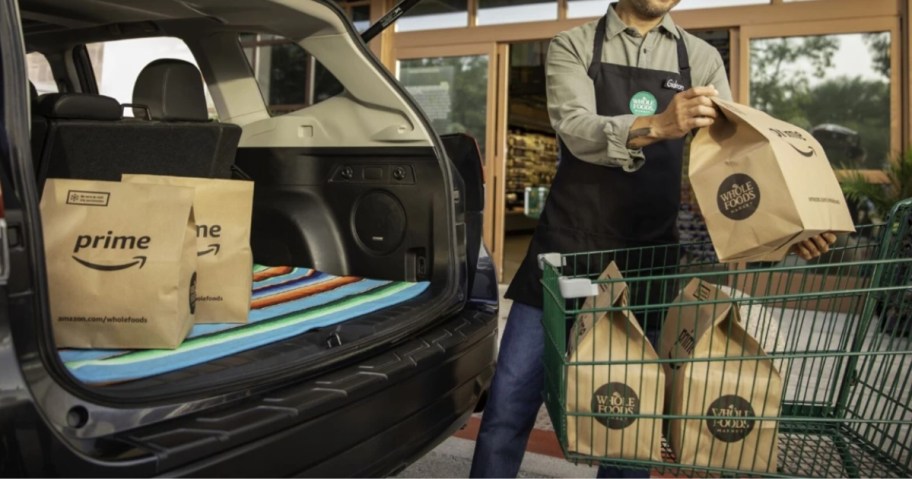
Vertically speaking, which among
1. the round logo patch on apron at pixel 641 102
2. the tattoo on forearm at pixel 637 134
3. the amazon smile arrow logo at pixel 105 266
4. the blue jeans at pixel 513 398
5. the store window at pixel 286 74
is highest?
the store window at pixel 286 74

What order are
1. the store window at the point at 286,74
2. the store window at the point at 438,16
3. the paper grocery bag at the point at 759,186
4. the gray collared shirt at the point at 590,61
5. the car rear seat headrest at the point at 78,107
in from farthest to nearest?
the store window at the point at 286,74 → the store window at the point at 438,16 → the car rear seat headrest at the point at 78,107 → the gray collared shirt at the point at 590,61 → the paper grocery bag at the point at 759,186

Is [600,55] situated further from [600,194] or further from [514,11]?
[514,11]

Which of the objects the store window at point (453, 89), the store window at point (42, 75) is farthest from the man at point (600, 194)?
the store window at point (453, 89)

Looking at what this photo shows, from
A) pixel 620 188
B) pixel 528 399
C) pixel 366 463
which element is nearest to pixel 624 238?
pixel 620 188

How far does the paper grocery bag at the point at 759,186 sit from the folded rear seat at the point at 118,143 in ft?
5.58

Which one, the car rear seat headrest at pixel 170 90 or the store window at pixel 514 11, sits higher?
the store window at pixel 514 11

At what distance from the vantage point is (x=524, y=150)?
43.3ft

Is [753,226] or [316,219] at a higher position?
[753,226]

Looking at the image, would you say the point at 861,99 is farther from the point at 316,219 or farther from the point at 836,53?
the point at 316,219

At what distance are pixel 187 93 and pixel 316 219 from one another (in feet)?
2.93

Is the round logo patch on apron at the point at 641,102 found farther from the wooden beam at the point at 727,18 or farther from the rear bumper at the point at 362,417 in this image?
the wooden beam at the point at 727,18

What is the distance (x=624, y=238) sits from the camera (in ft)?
6.68

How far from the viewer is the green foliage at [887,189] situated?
228 inches

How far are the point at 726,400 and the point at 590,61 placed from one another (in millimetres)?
1043
